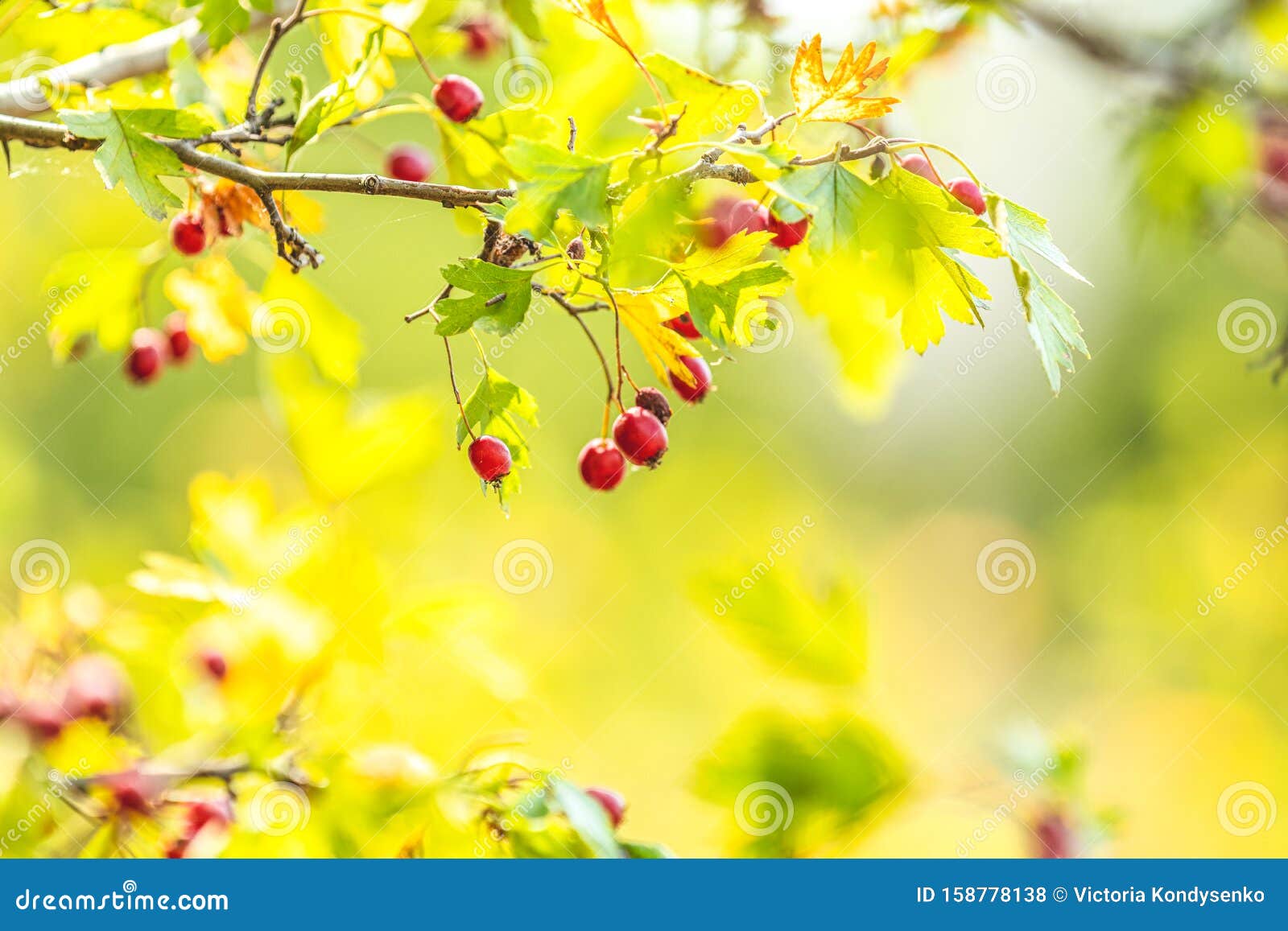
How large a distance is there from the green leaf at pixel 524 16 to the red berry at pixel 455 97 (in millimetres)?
82

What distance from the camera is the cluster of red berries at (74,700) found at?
3.33 feet

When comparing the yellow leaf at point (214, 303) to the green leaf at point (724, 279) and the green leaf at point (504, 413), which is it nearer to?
the green leaf at point (504, 413)

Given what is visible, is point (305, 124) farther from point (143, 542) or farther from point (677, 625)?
point (677, 625)

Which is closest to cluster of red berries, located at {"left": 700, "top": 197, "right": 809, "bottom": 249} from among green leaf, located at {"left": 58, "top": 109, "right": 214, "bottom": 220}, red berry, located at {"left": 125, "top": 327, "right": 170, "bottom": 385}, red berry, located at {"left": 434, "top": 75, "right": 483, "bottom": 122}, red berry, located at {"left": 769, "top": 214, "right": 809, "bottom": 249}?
red berry, located at {"left": 769, "top": 214, "right": 809, "bottom": 249}

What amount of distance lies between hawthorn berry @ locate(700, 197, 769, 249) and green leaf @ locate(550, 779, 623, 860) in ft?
1.20

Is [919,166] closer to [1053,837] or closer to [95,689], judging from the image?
[1053,837]

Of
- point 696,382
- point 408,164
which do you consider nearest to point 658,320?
point 696,382

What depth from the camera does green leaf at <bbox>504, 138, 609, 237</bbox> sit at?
1.68ft

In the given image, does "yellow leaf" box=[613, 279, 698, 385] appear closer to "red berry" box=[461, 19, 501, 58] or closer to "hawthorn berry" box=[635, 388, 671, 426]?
"hawthorn berry" box=[635, 388, 671, 426]

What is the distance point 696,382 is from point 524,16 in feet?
1.33

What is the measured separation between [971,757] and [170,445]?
298 centimetres

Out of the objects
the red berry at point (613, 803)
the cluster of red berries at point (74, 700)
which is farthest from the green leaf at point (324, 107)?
the cluster of red berries at point (74, 700)

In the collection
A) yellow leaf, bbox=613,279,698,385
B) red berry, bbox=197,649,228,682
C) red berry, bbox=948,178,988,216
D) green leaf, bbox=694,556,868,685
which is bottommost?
red berry, bbox=197,649,228,682

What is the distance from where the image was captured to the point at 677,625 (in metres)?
3.69
